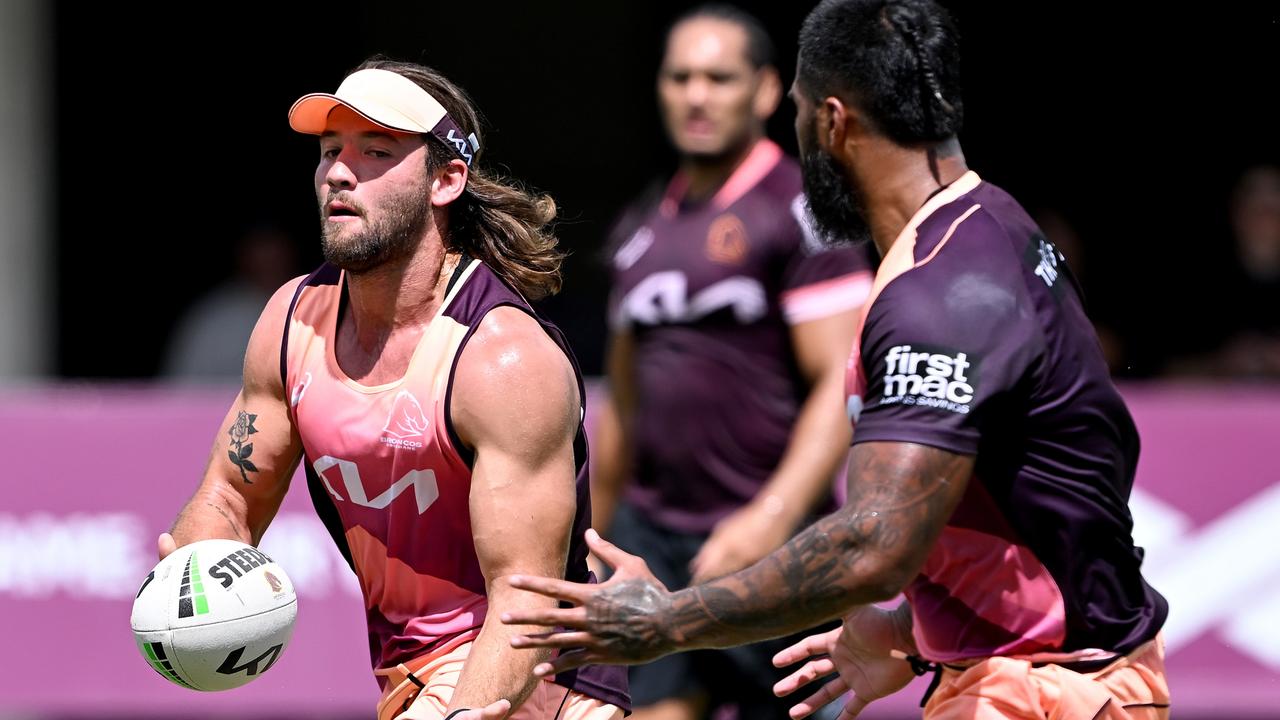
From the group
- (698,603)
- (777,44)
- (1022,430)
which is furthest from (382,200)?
(777,44)

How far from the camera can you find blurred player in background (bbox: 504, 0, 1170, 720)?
13.1 feet

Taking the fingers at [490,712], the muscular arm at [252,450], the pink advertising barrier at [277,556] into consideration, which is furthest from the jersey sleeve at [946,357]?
the pink advertising barrier at [277,556]

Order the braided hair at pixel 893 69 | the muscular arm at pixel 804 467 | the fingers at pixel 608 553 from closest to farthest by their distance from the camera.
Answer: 1. the fingers at pixel 608 553
2. the braided hair at pixel 893 69
3. the muscular arm at pixel 804 467

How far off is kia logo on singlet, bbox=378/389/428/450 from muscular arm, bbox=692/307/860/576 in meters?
2.50

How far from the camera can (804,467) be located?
687 centimetres

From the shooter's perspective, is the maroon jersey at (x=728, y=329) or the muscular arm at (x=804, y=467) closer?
the muscular arm at (x=804, y=467)

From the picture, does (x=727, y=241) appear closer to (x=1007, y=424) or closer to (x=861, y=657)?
(x=861, y=657)

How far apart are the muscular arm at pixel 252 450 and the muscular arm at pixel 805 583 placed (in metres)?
1.12

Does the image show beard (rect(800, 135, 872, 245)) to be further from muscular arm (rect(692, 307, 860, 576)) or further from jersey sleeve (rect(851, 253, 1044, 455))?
muscular arm (rect(692, 307, 860, 576))

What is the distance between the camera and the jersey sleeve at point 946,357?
3.98 m

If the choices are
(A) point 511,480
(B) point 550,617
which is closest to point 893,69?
(A) point 511,480

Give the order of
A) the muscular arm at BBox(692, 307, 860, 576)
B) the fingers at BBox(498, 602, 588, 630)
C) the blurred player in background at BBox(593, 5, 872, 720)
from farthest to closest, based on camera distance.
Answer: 1. the blurred player in background at BBox(593, 5, 872, 720)
2. the muscular arm at BBox(692, 307, 860, 576)
3. the fingers at BBox(498, 602, 588, 630)

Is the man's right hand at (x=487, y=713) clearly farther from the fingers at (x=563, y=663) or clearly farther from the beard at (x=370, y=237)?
the beard at (x=370, y=237)

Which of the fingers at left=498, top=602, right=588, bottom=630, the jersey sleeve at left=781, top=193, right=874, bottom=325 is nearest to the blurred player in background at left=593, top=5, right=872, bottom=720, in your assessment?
the jersey sleeve at left=781, top=193, right=874, bottom=325
